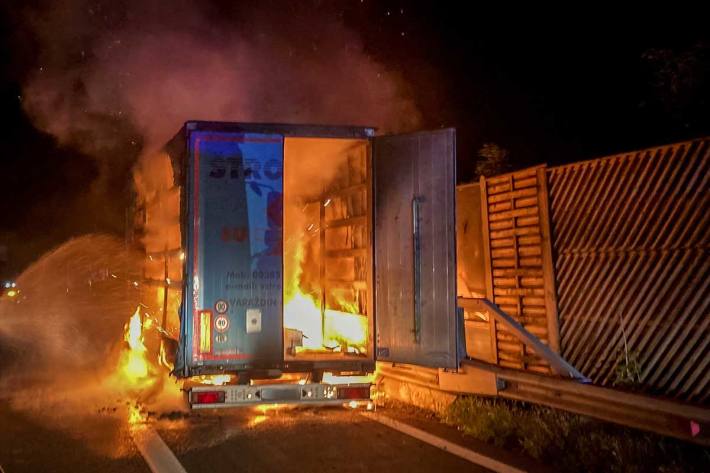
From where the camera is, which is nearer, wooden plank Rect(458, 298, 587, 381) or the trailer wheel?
the trailer wheel

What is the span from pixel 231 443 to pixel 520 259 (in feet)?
13.7

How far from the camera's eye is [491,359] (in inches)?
360

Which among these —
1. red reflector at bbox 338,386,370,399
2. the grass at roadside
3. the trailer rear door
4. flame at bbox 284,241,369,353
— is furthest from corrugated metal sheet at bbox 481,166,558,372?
the trailer rear door

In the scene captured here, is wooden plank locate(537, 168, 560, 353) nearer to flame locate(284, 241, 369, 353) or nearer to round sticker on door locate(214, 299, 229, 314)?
flame locate(284, 241, 369, 353)

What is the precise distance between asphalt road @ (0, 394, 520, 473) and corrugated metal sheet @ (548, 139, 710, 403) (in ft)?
7.27

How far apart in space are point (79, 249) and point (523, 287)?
1873 centimetres

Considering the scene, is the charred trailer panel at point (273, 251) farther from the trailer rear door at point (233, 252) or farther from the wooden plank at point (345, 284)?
the wooden plank at point (345, 284)

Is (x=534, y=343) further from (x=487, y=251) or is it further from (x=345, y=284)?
(x=345, y=284)

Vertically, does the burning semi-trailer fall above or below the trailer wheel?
above

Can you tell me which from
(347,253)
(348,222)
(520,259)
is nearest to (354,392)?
(347,253)

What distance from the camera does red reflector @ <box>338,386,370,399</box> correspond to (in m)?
6.66

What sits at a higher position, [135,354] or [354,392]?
[135,354]

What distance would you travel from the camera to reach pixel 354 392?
6703mm

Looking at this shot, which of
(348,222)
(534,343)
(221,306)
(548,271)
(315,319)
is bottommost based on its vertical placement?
(534,343)
